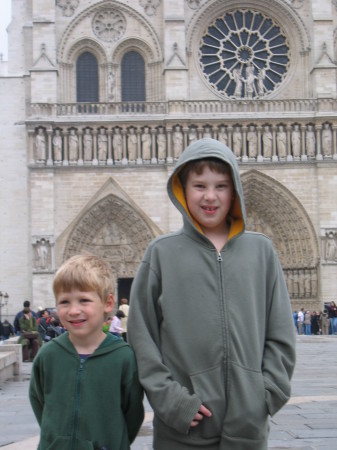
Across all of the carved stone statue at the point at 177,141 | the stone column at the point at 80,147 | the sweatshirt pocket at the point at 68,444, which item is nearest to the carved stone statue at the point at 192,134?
the carved stone statue at the point at 177,141

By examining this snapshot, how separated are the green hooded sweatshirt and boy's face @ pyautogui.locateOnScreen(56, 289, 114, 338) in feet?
0.34

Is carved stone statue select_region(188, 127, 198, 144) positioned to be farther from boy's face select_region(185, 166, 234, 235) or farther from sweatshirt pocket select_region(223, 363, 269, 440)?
sweatshirt pocket select_region(223, 363, 269, 440)

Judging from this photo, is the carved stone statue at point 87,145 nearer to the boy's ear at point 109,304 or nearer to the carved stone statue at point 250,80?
the carved stone statue at point 250,80

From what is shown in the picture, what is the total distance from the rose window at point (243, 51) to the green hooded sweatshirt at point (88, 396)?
27.1 m

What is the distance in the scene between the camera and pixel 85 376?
11.5ft

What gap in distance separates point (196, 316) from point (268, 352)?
14.7 inches

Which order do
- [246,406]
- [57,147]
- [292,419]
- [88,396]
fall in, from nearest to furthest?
1. [246,406]
2. [88,396]
3. [292,419]
4. [57,147]

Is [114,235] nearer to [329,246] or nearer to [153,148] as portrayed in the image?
[153,148]

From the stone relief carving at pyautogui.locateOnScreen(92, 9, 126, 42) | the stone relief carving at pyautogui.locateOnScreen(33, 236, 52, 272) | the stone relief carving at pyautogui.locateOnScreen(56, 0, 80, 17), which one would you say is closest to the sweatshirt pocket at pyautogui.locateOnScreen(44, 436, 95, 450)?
the stone relief carving at pyautogui.locateOnScreen(33, 236, 52, 272)

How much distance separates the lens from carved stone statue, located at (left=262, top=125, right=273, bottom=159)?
2900 centimetres

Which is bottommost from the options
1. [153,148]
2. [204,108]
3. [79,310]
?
[79,310]

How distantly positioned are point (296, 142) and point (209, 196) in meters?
26.0

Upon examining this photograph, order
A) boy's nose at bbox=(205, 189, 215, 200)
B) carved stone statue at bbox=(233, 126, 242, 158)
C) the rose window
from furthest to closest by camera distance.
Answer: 1. the rose window
2. carved stone statue at bbox=(233, 126, 242, 158)
3. boy's nose at bbox=(205, 189, 215, 200)

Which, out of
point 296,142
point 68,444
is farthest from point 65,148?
point 68,444
